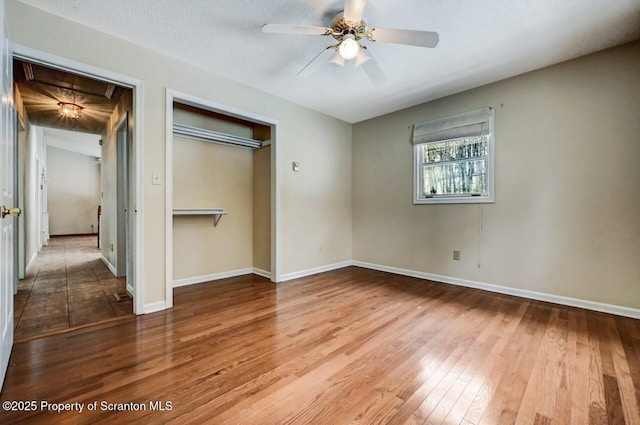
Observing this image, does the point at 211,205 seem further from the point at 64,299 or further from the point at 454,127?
the point at 454,127

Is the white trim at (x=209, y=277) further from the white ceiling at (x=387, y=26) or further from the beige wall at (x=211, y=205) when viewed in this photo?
the white ceiling at (x=387, y=26)

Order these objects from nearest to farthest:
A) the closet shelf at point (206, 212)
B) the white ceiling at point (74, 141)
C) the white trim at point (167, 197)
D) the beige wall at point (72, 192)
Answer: the white trim at point (167, 197), the closet shelf at point (206, 212), the white ceiling at point (74, 141), the beige wall at point (72, 192)

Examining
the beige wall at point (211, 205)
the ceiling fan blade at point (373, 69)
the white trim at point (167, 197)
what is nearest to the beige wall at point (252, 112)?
the white trim at point (167, 197)

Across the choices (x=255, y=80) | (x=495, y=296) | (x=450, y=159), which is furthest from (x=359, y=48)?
(x=495, y=296)

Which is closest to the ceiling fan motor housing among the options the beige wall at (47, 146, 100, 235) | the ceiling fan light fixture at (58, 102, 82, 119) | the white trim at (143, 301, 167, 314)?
the white trim at (143, 301, 167, 314)

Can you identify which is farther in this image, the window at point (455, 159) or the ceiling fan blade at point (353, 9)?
the window at point (455, 159)

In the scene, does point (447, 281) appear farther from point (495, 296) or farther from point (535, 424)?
point (535, 424)

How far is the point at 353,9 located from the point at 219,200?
9.60ft

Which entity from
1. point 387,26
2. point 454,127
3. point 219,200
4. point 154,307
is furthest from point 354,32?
point 154,307

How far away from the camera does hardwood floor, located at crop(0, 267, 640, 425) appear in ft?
4.32

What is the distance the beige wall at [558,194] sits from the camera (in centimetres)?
251

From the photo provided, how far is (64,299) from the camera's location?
2.89 m

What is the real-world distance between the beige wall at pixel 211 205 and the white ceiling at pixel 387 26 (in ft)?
3.79

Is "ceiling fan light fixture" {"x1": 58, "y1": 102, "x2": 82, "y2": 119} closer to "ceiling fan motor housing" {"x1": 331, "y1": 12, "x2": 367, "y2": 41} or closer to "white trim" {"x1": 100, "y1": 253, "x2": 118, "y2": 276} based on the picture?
"white trim" {"x1": 100, "y1": 253, "x2": 118, "y2": 276}
